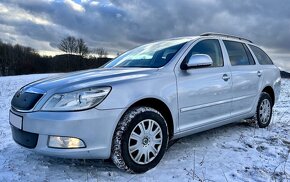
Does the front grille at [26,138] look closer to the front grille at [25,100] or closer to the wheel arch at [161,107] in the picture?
the front grille at [25,100]

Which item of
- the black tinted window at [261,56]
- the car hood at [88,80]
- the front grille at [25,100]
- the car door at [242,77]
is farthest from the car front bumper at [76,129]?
the black tinted window at [261,56]

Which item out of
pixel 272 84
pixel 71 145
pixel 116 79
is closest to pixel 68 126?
pixel 71 145

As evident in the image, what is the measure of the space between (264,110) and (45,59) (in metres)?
77.0

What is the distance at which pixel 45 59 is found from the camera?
7775 cm

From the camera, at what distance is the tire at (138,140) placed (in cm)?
337

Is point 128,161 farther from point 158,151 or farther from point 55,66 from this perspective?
point 55,66

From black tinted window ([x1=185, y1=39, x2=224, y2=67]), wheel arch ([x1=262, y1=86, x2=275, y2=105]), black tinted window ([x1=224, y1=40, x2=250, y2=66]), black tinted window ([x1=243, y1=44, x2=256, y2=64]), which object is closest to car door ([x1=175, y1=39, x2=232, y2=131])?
black tinted window ([x1=185, y1=39, x2=224, y2=67])

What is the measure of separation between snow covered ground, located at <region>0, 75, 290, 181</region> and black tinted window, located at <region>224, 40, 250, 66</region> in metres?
1.29

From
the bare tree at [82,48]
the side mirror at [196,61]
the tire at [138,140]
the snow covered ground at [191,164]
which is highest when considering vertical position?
the bare tree at [82,48]

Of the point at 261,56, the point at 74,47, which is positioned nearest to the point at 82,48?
the point at 74,47

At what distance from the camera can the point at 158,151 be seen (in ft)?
12.2

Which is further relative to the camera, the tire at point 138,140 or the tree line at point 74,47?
the tree line at point 74,47

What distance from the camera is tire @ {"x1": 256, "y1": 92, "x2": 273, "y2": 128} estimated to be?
19.3 ft

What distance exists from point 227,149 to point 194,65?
1.39 meters
